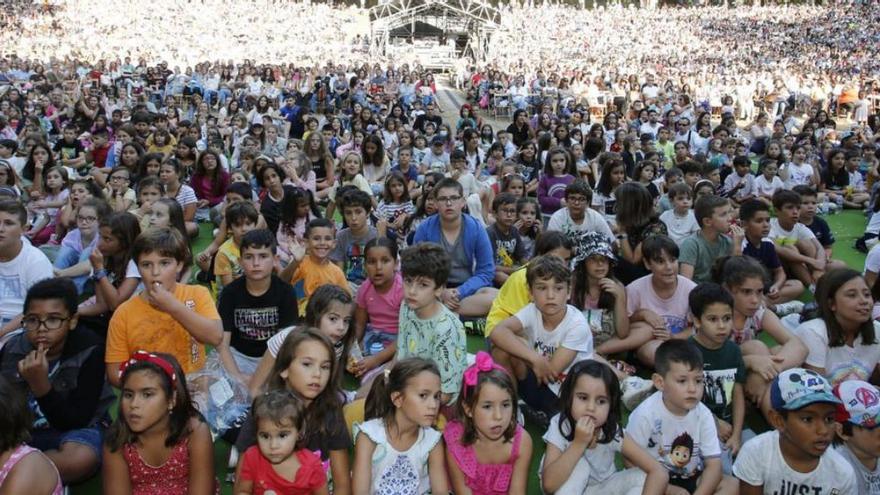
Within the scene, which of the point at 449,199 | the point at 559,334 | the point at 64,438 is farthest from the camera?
the point at 449,199

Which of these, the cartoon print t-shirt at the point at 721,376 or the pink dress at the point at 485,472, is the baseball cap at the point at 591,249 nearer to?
the cartoon print t-shirt at the point at 721,376

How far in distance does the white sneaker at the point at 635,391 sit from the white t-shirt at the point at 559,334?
1.37 feet

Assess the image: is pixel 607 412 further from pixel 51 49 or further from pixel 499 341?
pixel 51 49

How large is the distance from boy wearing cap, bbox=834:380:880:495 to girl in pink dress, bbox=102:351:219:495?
2677mm

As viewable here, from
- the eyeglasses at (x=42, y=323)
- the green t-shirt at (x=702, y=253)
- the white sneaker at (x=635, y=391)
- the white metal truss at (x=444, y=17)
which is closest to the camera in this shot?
the eyeglasses at (x=42, y=323)

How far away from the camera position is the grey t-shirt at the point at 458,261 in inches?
210

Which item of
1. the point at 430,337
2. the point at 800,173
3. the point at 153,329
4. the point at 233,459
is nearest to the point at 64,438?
the point at 153,329

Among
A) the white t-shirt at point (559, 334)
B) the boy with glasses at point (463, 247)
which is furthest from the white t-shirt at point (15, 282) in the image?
the white t-shirt at point (559, 334)

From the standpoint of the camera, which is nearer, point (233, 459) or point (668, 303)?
point (233, 459)

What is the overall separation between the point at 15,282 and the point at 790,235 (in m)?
5.97

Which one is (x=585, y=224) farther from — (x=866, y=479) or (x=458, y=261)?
(x=866, y=479)

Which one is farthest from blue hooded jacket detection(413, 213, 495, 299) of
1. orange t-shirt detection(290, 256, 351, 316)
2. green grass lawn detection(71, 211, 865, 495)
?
orange t-shirt detection(290, 256, 351, 316)

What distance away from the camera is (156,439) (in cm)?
283

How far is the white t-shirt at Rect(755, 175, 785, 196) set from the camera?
901cm
